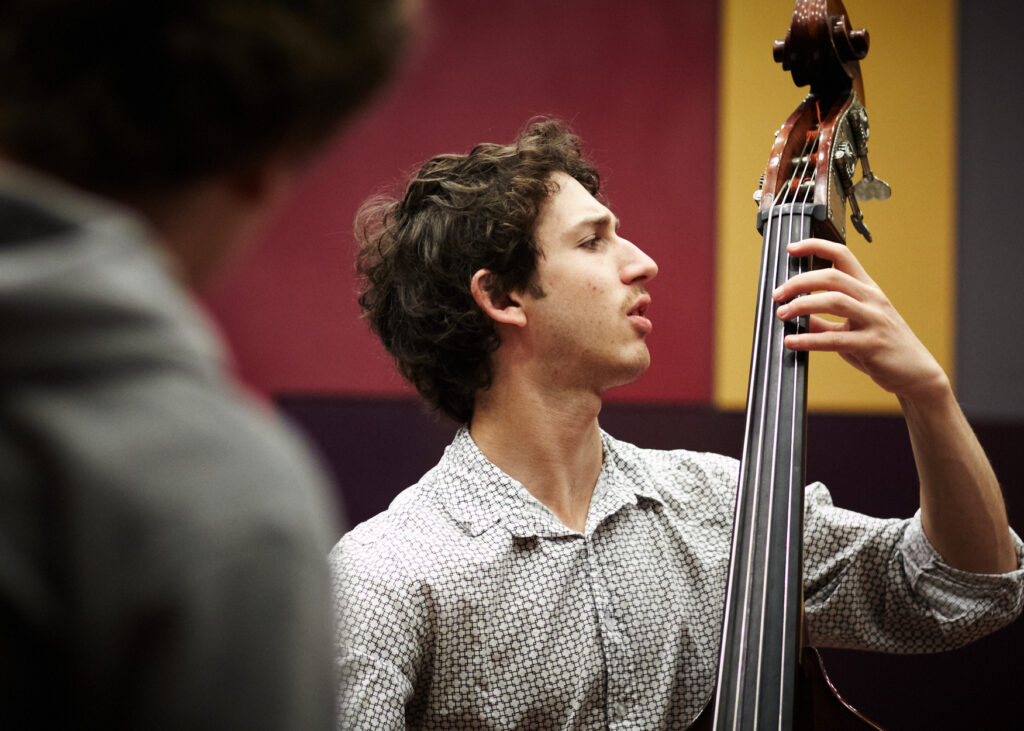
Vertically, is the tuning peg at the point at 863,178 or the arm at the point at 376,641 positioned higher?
the tuning peg at the point at 863,178

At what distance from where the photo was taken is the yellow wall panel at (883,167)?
2062mm

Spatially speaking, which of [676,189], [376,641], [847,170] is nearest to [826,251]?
[847,170]

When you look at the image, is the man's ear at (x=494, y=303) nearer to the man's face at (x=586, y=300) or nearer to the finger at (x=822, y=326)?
the man's face at (x=586, y=300)

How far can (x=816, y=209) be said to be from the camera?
1.13m

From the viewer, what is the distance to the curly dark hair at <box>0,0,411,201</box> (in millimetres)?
369

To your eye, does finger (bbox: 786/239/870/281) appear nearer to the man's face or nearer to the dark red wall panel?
the man's face

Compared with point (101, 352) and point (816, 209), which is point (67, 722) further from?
point (816, 209)

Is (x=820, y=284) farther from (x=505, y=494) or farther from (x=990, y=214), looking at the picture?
(x=990, y=214)

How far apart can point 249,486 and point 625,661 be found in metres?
0.95

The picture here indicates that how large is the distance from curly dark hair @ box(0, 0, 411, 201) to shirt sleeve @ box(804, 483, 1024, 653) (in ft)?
3.40

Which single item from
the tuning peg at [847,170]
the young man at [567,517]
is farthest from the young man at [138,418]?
the tuning peg at [847,170]

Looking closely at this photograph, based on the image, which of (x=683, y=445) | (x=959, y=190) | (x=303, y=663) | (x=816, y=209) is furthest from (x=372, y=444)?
(x=303, y=663)

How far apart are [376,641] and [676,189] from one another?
1.32 m

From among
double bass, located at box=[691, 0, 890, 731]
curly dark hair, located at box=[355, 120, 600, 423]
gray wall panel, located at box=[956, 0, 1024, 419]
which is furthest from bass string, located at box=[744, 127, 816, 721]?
gray wall panel, located at box=[956, 0, 1024, 419]
